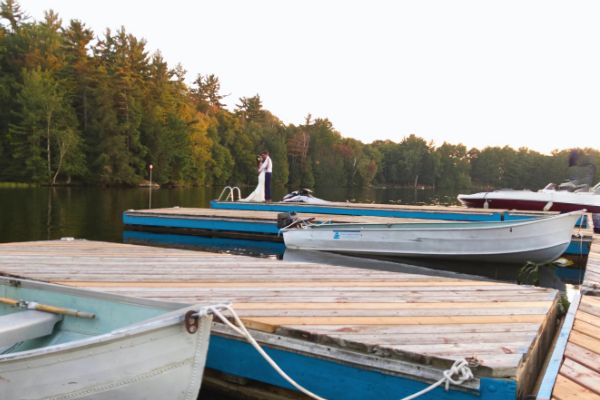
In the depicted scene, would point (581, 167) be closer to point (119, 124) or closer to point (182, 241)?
point (182, 241)

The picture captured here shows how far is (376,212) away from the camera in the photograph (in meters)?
13.4

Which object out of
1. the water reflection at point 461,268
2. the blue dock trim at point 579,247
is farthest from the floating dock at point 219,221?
the blue dock trim at point 579,247

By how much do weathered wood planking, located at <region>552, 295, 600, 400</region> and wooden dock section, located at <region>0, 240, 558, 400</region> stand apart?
0.19 metres

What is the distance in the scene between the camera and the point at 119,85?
4769 centimetres

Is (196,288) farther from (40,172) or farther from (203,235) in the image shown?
(40,172)

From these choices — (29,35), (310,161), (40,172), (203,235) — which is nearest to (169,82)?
(29,35)

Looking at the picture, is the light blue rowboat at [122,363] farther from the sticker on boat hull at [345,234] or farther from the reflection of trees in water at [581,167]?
the reflection of trees in water at [581,167]

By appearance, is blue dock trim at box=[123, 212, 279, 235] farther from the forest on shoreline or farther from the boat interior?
the forest on shoreline

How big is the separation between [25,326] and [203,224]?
9595 mm

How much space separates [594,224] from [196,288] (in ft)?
35.2

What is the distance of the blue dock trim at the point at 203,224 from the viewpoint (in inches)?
462

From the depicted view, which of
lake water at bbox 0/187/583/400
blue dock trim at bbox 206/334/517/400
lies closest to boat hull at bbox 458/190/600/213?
lake water at bbox 0/187/583/400

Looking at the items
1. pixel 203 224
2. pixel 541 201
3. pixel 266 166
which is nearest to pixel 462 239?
pixel 203 224

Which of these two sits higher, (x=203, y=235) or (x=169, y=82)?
(x=169, y=82)
